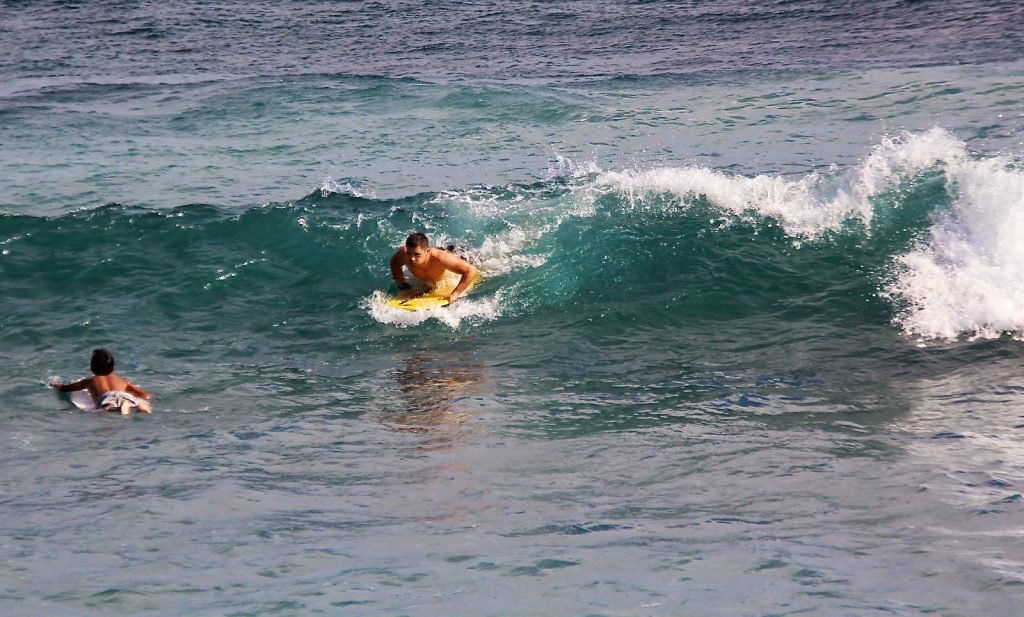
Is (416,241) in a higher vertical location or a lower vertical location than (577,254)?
higher

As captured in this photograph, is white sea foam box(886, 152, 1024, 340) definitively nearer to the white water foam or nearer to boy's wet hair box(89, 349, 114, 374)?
the white water foam

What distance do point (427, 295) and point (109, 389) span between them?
3262 mm

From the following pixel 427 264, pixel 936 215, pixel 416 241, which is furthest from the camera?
pixel 936 215

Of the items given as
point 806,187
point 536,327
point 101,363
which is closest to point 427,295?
point 536,327

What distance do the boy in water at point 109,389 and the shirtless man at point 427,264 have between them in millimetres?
2830

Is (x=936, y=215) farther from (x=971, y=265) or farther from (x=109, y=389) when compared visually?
(x=109, y=389)

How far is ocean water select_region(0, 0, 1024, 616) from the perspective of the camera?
5.68 meters

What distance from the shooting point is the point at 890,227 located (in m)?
12.0

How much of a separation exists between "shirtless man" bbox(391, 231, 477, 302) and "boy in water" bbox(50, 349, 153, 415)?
9.29ft

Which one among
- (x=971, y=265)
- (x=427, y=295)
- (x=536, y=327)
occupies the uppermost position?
(x=971, y=265)

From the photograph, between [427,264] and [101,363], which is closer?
[101,363]

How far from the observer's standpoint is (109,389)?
853 centimetres

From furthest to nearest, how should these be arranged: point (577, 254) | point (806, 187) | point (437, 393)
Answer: point (806, 187)
point (577, 254)
point (437, 393)

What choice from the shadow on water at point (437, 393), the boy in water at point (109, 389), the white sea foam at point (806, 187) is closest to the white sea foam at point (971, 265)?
the white sea foam at point (806, 187)
